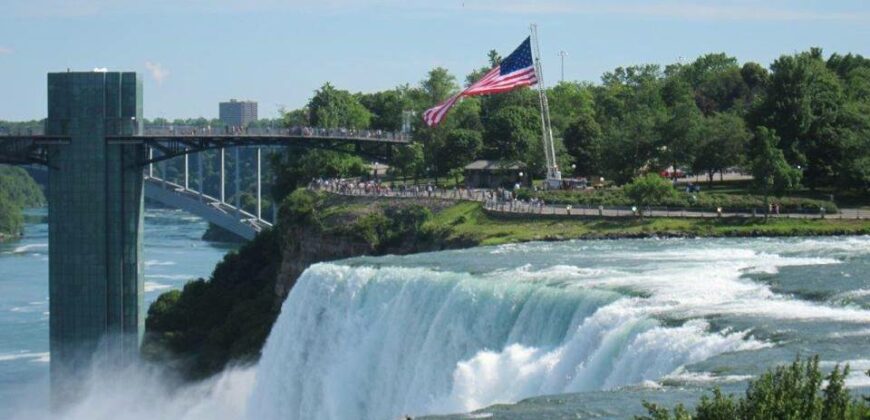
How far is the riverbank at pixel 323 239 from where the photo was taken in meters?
55.3

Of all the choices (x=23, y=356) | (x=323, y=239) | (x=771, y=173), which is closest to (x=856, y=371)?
(x=771, y=173)

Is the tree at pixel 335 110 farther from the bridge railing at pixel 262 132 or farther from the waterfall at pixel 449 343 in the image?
the waterfall at pixel 449 343

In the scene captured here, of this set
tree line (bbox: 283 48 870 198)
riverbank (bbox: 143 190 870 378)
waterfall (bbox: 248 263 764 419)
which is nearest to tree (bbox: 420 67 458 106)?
tree line (bbox: 283 48 870 198)

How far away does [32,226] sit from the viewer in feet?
492

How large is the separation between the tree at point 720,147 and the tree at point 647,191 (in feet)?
32.7

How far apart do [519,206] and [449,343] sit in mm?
22809

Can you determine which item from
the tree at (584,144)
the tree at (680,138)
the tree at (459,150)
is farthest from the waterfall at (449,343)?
the tree at (584,144)

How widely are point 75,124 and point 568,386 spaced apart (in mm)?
30034

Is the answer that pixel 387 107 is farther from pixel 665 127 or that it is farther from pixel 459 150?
pixel 665 127

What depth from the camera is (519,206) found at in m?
61.1

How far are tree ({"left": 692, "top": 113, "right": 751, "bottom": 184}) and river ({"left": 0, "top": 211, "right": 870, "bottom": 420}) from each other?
47.7 ft

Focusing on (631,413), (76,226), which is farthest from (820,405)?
(76,226)

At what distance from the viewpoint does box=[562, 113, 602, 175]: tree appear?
74250 millimetres

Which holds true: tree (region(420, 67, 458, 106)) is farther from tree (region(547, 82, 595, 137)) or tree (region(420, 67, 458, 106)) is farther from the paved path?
the paved path
